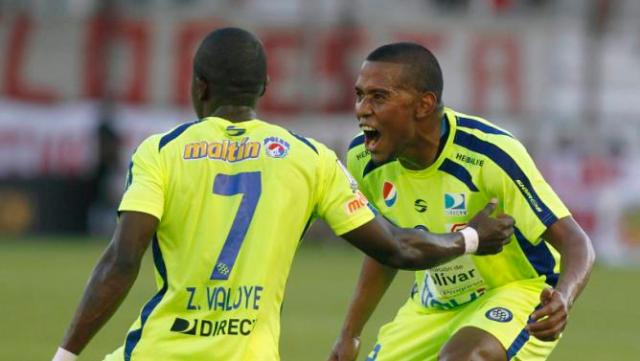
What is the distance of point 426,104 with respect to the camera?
24.4 ft

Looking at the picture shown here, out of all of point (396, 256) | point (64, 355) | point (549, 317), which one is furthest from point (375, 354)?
point (64, 355)

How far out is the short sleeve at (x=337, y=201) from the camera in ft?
20.2

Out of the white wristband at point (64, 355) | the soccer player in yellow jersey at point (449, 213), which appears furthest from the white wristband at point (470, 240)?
the white wristband at point (64, 355)

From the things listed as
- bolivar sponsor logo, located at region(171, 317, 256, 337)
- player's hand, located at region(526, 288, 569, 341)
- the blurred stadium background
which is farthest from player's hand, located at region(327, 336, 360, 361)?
the blurred stadium background

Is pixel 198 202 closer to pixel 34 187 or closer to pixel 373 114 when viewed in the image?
pixel 373 114

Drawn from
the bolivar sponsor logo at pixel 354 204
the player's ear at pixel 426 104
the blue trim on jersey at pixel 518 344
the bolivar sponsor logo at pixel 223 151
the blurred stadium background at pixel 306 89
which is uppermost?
the bolivar sponsor logo at pixel 223 151

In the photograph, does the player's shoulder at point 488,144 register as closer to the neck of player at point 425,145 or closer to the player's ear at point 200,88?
the neck of player at point 425,145

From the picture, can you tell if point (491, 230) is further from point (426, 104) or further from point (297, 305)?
point (297, 305)

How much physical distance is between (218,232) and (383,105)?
154 cm

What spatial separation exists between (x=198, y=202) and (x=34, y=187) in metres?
20.9

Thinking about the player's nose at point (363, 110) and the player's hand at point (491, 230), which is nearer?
the player's hand at point (491, 230)

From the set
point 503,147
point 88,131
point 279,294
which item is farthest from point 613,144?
point 279,294

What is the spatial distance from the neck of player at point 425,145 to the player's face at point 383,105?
21 cm

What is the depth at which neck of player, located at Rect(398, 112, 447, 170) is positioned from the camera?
24.8 ft
